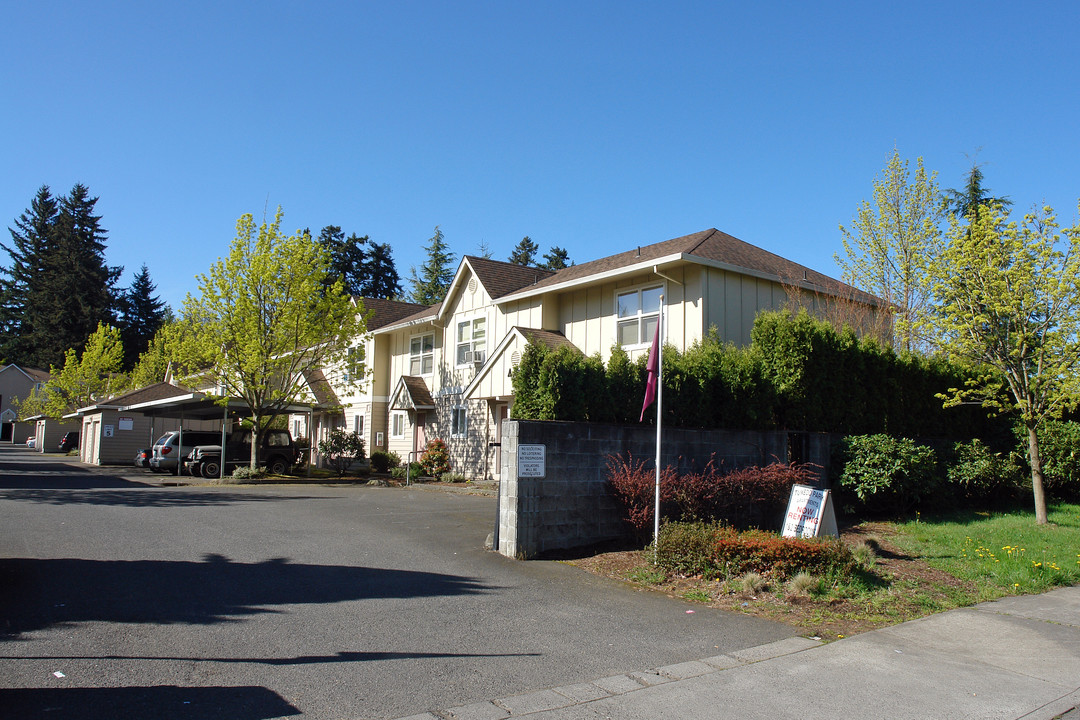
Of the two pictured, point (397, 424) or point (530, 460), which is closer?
point (530, 460)

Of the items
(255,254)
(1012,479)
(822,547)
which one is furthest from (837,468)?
(255,254)

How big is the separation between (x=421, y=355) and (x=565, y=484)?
20002 mm

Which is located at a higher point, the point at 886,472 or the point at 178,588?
the point at 886,472

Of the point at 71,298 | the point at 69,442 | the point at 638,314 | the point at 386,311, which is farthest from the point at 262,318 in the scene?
the point at 71,298

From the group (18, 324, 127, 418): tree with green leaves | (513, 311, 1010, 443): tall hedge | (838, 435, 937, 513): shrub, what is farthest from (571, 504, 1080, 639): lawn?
(18, 324, 127, 418): tree with green leaves

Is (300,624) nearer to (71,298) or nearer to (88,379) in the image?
(88,379)

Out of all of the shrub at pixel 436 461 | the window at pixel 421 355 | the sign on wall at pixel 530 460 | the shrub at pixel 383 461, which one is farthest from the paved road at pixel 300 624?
the window at pixel 421 355

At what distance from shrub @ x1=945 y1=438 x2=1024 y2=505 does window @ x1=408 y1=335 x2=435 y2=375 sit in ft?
62.2

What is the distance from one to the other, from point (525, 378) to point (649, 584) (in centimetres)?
399

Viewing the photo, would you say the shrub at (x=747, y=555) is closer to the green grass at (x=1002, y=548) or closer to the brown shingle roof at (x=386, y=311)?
the green grass at (x=1002, y=548)

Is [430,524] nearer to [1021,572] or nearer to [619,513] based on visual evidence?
[619,513]

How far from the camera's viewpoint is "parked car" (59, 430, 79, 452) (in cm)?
5456

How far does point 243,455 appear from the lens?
27609 millimetres

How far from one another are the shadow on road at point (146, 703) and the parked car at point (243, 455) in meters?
23.6
